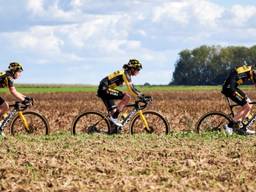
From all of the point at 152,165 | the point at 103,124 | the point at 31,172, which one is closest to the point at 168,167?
the point at 152,165

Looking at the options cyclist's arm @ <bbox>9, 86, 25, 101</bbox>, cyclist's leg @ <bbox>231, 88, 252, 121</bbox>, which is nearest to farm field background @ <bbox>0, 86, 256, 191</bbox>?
cyclist's leg @ <bbox>231, 88, 252, 121</bbox>

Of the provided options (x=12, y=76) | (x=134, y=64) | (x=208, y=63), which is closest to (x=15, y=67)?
(x=12, y=76)

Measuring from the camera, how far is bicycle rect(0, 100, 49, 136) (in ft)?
54.3

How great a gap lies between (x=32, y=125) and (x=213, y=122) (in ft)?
14.3

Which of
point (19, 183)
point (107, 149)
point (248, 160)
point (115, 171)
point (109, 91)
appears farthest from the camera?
point (109, 91)

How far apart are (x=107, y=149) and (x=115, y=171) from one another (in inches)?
89.7

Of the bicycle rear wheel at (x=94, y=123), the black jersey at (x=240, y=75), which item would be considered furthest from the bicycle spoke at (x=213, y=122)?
the bicycle rear wheel at (x=94, y=123)

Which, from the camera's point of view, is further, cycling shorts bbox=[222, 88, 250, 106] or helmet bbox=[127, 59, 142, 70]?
helmet bbox=[127, 59, 142, 70]

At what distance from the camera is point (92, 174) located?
399 inches

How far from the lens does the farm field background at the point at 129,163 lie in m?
9.41

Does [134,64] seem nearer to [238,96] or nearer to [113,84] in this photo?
[113,84]

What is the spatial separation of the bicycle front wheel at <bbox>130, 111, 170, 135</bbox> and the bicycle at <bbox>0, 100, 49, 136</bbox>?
6.96ft

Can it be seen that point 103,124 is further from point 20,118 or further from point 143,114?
point 20,118

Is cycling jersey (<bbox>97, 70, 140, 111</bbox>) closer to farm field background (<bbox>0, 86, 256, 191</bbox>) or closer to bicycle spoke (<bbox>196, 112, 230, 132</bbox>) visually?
farm field background (<bbox>0, 86, 256, 191</bbox>)
